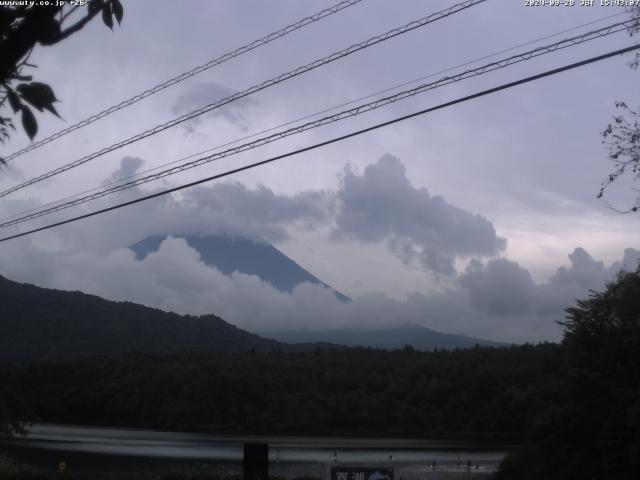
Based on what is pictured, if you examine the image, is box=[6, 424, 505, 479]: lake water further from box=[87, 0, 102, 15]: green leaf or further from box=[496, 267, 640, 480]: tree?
box=[87, 0, 102, 15]: green leaf

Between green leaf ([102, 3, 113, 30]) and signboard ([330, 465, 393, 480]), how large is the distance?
1212 cm

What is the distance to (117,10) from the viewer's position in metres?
4.81

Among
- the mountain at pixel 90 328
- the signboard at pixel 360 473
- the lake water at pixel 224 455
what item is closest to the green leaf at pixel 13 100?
the signboard at pixel 360 473

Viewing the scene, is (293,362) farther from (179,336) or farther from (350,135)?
(350,135)

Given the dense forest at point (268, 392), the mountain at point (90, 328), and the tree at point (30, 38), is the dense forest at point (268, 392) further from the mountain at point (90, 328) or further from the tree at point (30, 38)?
the tree at point (30, 38)

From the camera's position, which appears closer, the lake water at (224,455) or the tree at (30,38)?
the tree at (30,38)

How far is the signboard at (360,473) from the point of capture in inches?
603

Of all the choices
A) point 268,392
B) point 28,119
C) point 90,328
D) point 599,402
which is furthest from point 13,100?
point 90,328

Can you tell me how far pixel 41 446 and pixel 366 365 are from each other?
1891 inches

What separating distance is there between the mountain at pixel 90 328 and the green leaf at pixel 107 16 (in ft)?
344

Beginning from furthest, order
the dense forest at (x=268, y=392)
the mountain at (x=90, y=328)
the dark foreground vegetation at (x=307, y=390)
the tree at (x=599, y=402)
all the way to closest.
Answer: the mountain at (x=90, y=328), the dense forest at (x=268, y=392), the dark foreground vegetation at (x=307, y=390), the tree at (x=599, y=402)

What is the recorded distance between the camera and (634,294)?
→ 64.5 ft

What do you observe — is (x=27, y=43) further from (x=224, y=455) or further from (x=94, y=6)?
(x=224, y=455)

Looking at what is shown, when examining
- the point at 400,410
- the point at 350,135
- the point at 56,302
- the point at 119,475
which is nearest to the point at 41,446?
the point at 119,475
